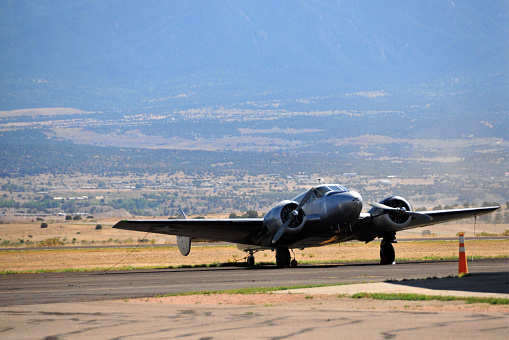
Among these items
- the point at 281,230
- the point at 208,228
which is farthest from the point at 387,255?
the point at 208,228

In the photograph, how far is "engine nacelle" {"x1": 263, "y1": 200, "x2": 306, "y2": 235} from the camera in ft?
109

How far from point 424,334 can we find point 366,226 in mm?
21925

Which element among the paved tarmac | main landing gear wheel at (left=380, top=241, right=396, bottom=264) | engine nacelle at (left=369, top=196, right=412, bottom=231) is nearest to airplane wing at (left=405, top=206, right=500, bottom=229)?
engine nacelle at (left=369, top=196, right=412, bottom=231)

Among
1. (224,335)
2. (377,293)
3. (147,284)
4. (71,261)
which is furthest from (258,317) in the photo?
(71,261)

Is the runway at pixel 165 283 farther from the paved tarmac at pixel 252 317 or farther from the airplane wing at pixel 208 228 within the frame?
the airplane wing at pixel 208 228

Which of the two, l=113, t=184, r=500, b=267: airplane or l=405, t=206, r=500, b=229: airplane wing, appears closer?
l=113, t=184, r=500, b=267: airplane

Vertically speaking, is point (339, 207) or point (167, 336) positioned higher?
point (339, 207)

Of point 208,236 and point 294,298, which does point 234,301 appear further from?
point 208,236

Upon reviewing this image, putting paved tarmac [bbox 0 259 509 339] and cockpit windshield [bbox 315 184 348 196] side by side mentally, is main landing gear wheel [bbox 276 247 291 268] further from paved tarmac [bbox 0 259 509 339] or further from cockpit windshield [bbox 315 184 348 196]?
paved tarmac [bbox 0 259 509 339]

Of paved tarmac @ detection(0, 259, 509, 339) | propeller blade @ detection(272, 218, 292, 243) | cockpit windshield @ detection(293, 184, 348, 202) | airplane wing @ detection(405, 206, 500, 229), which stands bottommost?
paved tarmac @ detection(0, 259, 509, 339)

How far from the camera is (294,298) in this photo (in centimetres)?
1769

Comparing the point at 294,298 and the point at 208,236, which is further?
the point at 208,236

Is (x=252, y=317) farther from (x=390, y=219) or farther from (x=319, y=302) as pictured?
(x=390, y=219)

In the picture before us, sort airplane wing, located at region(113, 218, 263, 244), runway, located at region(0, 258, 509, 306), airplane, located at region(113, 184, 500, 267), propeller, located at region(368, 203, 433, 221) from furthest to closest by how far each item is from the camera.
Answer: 1. propeller, located at region(368, 203, 433, 221)
2. airplane wing, located at region(113, 218, 263, 244)
3. airplane, located at region(113, 184, 500, 267)
4. runway, located at region(0, 258, 509, 306)
